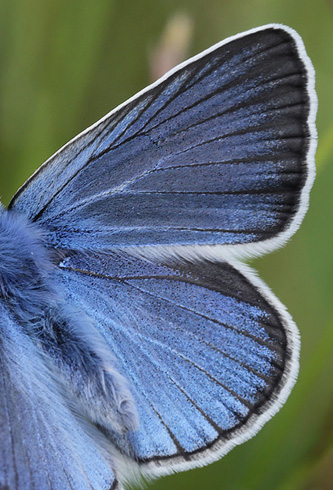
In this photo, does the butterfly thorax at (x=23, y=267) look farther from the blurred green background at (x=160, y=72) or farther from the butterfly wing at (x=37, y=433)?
the blurred green background at (x=160, y=72)

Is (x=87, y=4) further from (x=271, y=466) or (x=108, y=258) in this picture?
(x=271, y=466)

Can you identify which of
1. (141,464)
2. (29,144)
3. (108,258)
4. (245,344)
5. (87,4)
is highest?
(87,4)

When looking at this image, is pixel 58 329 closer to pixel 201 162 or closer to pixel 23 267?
pixel 23 267

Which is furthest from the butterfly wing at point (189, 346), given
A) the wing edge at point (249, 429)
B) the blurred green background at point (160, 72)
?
the blurred green background at point (160, 72)

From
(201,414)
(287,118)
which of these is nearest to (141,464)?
(201,414)

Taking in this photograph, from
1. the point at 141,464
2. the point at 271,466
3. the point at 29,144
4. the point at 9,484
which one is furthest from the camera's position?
the point at 29,144

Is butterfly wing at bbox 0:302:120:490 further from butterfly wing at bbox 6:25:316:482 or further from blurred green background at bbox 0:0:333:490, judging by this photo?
blurred green background at bbox 0:0:333:490
